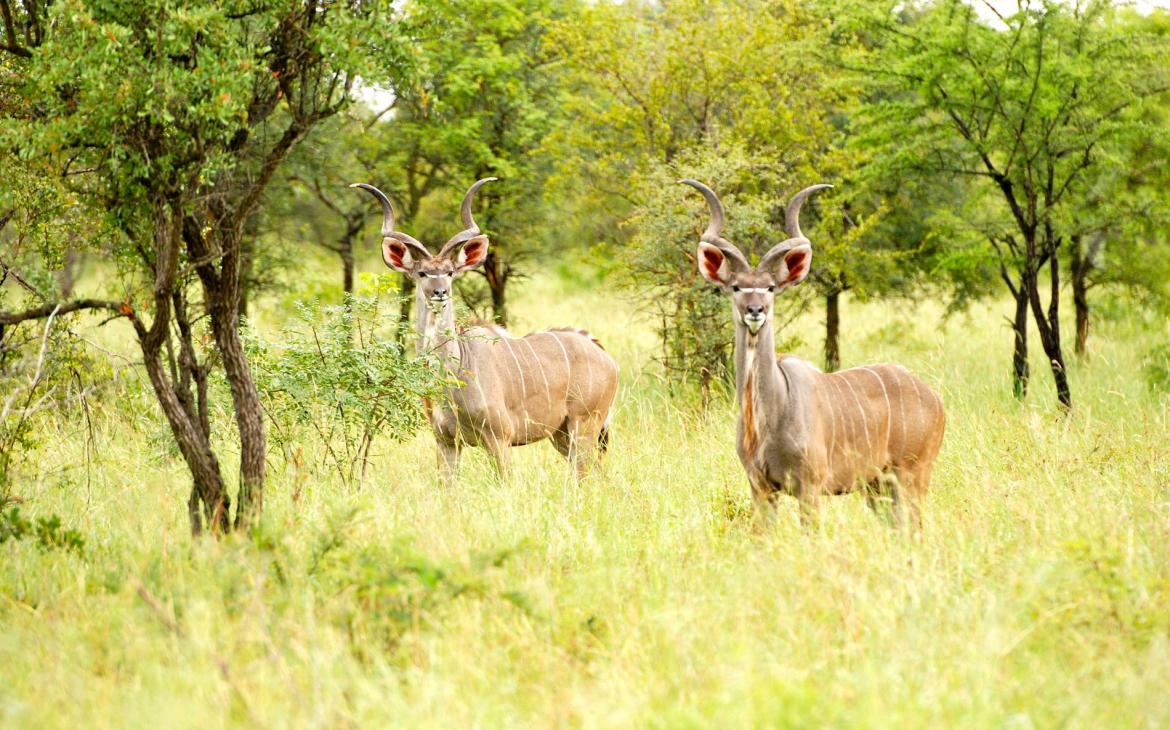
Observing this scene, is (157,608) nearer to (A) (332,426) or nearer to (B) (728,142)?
(A) (332,426)

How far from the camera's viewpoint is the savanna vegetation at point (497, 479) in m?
3.74

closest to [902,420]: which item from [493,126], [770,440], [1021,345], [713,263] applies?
[770,440]

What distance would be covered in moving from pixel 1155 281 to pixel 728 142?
436cm

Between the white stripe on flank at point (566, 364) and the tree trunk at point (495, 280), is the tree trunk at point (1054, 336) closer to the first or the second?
the white stripe on flank at point (566, 364)

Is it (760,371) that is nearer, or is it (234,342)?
(234,342)

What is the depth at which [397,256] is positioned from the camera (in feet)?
25.2

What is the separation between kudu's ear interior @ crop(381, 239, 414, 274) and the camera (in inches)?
298

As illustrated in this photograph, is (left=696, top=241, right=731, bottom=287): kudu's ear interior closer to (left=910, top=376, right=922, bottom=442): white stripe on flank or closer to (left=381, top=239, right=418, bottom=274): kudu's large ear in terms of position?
(left=910, top=376, right=922, bottom=442): white stripe on flank

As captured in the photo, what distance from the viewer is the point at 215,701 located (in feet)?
11.6

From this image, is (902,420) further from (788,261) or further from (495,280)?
(495,280)

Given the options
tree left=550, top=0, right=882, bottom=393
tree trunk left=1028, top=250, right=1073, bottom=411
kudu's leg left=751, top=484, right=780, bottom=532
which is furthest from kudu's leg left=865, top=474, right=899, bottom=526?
tree left=550, top=0, right=882, bottom=393

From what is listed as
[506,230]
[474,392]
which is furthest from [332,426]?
[506,230]

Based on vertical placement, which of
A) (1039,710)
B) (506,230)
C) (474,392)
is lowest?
(1039,710)

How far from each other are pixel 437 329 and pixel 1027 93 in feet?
16.0
